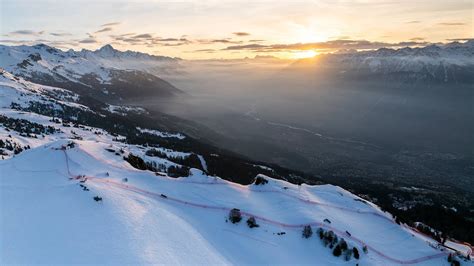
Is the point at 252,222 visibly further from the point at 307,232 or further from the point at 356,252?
the point at 356,252

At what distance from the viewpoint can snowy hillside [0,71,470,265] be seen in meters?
35.9

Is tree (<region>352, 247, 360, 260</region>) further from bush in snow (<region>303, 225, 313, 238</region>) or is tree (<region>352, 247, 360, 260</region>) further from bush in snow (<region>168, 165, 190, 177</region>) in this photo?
bush in snow (<region>168, 165, 190, 177</region>)

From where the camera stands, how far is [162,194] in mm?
55781

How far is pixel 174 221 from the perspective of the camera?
4581 centimetres

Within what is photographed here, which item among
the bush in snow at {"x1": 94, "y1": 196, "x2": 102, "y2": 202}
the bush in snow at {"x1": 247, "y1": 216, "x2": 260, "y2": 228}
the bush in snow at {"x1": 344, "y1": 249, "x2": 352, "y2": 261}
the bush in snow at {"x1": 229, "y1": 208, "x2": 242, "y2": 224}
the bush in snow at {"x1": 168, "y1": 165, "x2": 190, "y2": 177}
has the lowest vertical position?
the bush in snow at {"x1": 168, "y1": 165, "x2": 190, "y2": 177}

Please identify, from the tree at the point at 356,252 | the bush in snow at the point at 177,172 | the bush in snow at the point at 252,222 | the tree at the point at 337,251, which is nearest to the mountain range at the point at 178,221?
the tree at the point at 337,251

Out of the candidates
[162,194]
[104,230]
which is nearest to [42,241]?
[104,230]

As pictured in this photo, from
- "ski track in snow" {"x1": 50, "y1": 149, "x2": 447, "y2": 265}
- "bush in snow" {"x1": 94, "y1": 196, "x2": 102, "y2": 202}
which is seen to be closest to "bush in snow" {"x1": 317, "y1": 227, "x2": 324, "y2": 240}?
"ski track in snow" {"x1": 50, "y1": 149, "x2": 447, "y2": 265}

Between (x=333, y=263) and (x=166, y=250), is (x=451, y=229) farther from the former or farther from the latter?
(x=166, y=250)

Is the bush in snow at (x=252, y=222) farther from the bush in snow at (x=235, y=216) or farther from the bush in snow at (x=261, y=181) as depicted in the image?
the bush in snow at (x=261, y=181)

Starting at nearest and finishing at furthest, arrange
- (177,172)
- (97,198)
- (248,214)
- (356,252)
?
(97,198) < (356,252) < (248,214) < (177,172)

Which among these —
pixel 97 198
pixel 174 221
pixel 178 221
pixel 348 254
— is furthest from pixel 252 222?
pixel 97 198

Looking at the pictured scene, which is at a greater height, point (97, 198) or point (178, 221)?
point (97, 198)

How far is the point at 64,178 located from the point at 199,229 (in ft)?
73.1
